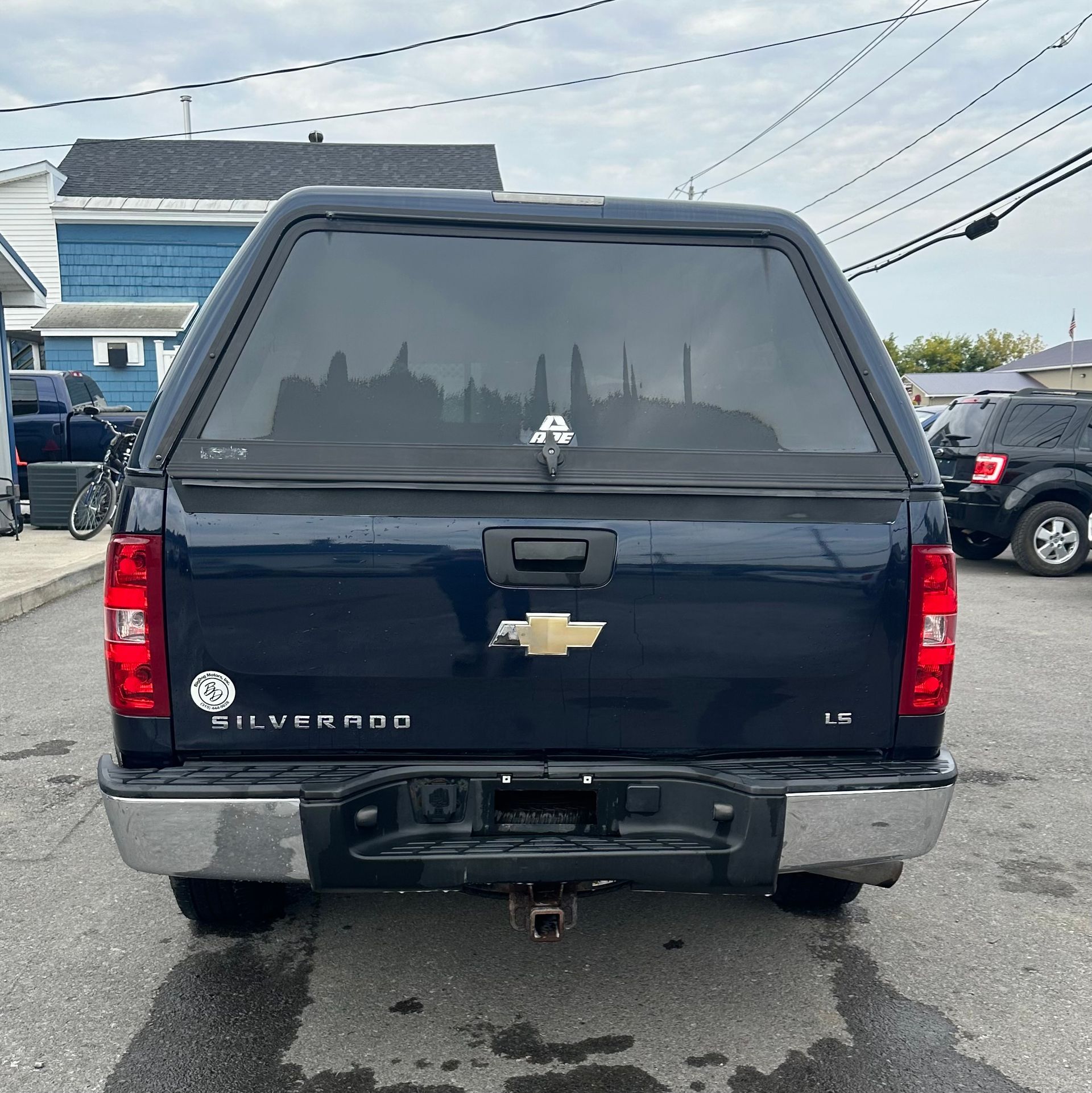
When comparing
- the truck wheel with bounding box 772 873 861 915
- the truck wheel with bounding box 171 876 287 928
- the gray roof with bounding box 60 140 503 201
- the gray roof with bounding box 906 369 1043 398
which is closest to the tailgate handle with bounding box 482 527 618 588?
the truck wheel with bounding box 171 876 287 928

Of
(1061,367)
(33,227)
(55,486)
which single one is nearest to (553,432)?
(55,486)

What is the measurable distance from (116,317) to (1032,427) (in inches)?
750

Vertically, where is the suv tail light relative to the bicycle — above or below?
above

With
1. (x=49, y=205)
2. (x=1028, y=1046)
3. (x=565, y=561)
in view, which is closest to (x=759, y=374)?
(x=565, y=561)

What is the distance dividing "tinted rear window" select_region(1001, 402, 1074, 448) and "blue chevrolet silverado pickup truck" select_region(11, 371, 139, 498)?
11092 mm

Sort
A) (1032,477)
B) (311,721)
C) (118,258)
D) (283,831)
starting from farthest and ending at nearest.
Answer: (118,258)
(1032,477)
(311,721)
(283,831)

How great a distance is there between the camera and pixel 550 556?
2613mm

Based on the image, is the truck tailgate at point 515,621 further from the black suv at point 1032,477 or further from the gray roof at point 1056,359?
the gray roof at point 1056,359

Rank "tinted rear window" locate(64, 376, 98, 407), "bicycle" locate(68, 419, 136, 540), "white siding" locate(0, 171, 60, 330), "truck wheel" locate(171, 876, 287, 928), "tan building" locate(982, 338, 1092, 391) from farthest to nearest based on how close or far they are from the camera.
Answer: "tan building" locate(982, 338, 1092, 391) → "white siding" locate(0, 171, 60, 330) → "tinted rear window" locate(64, 376, 98, 407) → "bicycle" locate(68, 419, 136, 540) → "truck wheel" locate(171, 876, 287, 928)

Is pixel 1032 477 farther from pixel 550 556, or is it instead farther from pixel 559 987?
pixel 550 556

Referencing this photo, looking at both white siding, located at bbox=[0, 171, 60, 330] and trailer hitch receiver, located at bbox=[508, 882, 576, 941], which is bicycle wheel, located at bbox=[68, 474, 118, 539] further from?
white siding, located at bbox=[0, 171, 60, 330]

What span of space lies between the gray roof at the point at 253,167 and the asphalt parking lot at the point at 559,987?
77.2ft

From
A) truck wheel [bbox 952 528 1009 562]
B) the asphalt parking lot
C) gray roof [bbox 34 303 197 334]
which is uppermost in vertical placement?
gray roof [bbox 34 303 197 334]

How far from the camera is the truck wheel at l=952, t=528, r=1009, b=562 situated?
12.6 metres
